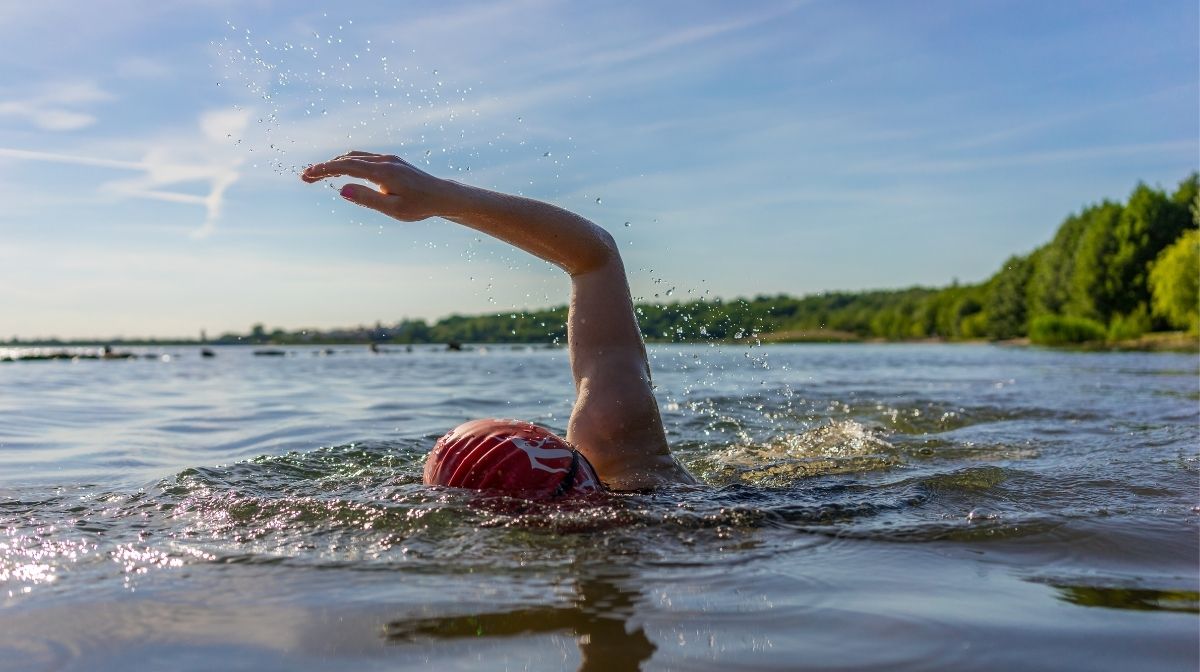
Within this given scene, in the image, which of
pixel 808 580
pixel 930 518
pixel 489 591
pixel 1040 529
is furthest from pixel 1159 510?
pixel 489 591

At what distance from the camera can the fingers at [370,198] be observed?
394cm

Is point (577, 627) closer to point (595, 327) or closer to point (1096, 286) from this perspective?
point (595, 327)

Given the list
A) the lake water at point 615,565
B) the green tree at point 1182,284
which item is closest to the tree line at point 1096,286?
the green tree at point 1182,284

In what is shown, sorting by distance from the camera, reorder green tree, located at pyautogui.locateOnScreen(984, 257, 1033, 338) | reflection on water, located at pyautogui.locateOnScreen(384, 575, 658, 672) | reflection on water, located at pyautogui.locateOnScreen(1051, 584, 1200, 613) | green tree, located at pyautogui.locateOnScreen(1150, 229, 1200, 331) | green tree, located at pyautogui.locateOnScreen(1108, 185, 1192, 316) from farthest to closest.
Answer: green tree, located at pyautogui.locateOnScreen(984, 257, 1033, 338)
green tree, located at pyautogui.locateOnScreen(1108, 185, 1192, 316)
green tree, located at pyautogui.locateOnScreen(1150, 229, 1200, 331)
reflection on water, located at pyautogui.locateOnScreen(1051, 584, 1200, 613)
reflection on water, located at pyautogui.locateOnScreen(384, 575, 658, 672)

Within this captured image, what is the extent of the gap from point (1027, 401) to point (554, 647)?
11.4m

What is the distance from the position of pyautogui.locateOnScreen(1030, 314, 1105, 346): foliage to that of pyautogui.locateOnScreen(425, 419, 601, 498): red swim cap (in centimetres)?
6190

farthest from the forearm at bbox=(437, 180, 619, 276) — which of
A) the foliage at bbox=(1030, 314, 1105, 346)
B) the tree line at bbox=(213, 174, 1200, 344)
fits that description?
the foliage at bbox=(1030, 314, 1105, 346)

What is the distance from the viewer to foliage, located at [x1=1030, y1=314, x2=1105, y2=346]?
2336 inches

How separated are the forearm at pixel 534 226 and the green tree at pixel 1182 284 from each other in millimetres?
57957

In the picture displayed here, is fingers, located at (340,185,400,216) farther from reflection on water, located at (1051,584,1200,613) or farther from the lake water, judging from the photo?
reflection on water, located at (1051,584,1200,613)

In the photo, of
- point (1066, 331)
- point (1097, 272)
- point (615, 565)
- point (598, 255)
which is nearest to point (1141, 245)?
point (1097, 272)

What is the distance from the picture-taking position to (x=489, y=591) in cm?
287

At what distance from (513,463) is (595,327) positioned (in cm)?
91

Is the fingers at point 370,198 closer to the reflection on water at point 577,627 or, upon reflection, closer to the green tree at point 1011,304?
the reflection on water at point 577,627
